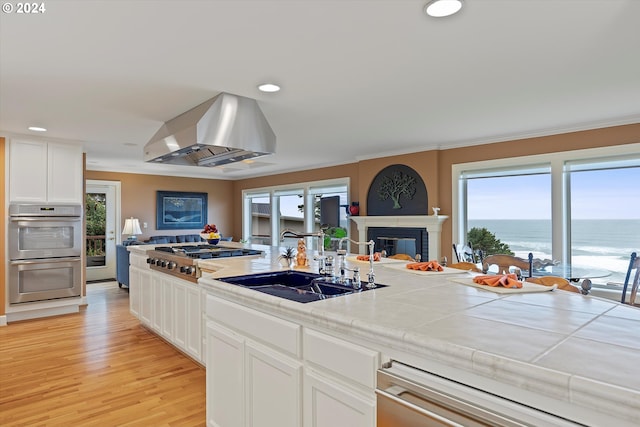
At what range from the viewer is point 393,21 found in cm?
198

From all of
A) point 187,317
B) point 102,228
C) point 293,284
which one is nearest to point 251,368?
point 293,284

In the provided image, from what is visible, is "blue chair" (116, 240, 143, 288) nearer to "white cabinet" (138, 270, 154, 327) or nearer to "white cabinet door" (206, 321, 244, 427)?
"white cabinet" (138, 270, 154, 327)

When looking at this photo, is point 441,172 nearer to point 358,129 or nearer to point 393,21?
point 358,129

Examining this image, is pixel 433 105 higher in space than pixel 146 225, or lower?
higher

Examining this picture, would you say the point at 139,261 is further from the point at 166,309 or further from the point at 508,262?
the point at 508,262

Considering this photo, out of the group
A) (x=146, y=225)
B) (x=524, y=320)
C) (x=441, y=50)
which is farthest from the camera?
(x=146, y=225)

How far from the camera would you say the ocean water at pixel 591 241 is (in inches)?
158

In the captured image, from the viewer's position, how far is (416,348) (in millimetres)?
1089

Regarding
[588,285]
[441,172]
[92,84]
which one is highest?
[92,84]

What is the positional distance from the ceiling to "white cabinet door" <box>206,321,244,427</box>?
166 centimetres

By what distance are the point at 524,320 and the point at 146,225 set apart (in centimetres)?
825

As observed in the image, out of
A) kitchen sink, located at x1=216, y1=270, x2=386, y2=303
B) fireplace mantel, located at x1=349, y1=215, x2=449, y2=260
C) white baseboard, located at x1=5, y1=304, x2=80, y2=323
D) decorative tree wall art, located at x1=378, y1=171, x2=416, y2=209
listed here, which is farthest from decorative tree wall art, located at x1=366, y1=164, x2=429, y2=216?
white baseboard, located at x1=5, y1=304, x2=80, y2=323

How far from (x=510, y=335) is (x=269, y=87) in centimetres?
250

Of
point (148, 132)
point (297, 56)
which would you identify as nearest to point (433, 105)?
point (297, 56)
